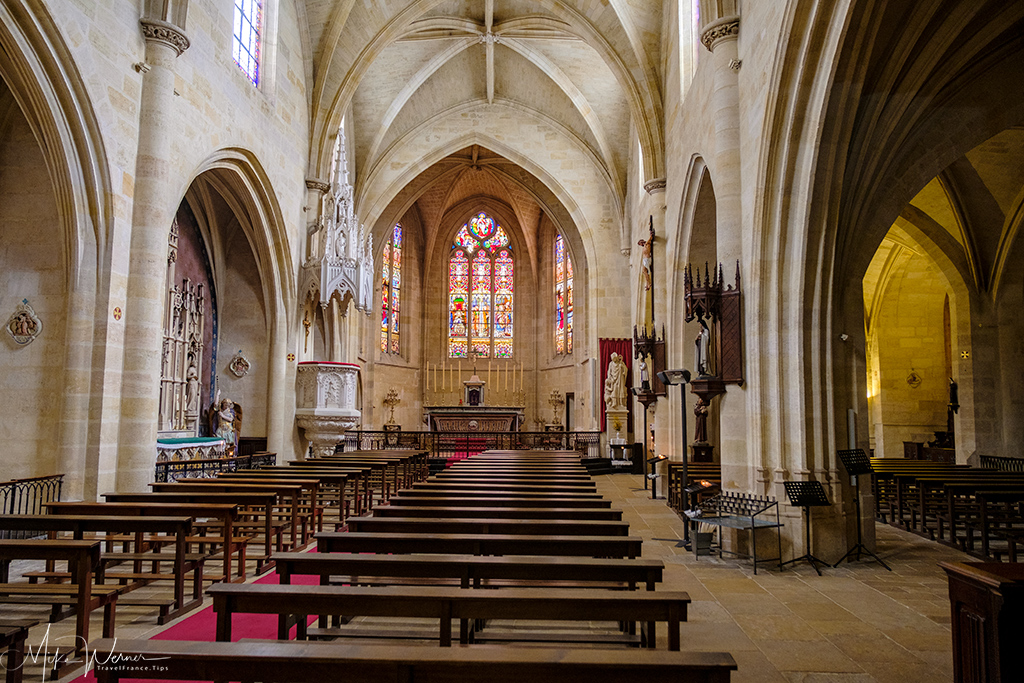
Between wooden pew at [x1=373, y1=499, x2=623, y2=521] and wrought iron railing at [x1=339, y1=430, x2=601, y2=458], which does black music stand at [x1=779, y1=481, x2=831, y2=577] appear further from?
wrought iron railing at [x1=339, y1=430, x2=601, y2=458]

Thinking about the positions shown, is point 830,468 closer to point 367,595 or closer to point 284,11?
point 367,595

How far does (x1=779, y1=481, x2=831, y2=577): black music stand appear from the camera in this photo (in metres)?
7.18

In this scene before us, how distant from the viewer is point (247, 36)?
45.4ft

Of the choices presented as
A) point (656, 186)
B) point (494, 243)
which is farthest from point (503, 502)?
point (494, 243)

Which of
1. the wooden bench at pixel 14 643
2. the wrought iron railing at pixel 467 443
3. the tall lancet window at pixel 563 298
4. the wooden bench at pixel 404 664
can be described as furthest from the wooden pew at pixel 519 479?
the tall lancet window at pixel 563 298

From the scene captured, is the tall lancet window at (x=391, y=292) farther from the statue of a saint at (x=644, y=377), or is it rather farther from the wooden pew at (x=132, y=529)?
the wooden pew at (x=132, y=529)

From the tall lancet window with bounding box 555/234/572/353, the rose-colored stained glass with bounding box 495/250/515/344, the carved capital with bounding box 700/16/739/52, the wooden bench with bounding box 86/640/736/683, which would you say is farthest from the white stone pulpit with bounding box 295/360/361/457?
the rose-colored stained glass with bounding box 495/250/515/344

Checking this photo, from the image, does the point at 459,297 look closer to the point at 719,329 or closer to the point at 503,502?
the point at 719,329

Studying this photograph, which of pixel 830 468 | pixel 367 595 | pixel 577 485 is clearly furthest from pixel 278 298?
pixel 367 595

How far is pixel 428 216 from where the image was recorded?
30.1 m

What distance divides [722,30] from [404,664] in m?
10.1

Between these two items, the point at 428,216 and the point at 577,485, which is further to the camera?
the point at 428,216

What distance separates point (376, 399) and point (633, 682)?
994 inches

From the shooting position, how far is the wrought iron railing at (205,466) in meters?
11.2
